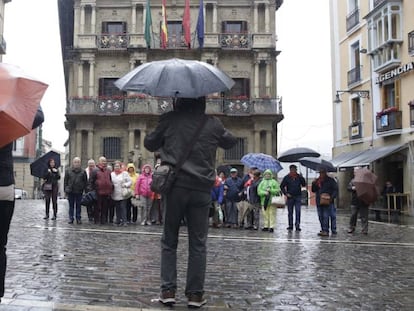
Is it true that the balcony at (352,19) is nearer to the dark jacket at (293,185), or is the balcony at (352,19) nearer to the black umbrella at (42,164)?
the dark jacket at (293,185)

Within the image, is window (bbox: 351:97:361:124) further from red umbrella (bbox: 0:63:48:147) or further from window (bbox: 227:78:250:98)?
red umbrella (bbox: 0:63:48:147)

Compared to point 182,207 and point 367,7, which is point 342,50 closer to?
point 367,7

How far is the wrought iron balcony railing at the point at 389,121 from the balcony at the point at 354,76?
3.71m

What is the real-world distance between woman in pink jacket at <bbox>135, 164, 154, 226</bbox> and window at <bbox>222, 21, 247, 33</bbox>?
23550 millimetres

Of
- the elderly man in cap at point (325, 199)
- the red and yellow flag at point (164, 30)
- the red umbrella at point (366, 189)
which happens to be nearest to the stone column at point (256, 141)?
the red and yellow flag at point (164, 30)

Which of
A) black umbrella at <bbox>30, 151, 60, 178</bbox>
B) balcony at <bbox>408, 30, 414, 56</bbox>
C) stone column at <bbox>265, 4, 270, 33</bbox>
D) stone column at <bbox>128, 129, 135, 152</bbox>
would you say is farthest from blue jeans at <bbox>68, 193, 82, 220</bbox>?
stone column at <bbox>265, 4, 270, 33</bbox>

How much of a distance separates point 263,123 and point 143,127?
797 centimetres

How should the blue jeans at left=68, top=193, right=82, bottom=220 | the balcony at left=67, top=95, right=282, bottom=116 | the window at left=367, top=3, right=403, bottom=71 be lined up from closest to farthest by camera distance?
the blue jeans at left=68, top=193, right=82, bottom=220 < the window at left=367, top=3, right=403, bottom=71 < the balcony at left=67, top=95, right=282, bottom=116

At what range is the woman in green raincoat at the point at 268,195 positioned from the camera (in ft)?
43.6

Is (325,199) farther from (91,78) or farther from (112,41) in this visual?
(112,41)

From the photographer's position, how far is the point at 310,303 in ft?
16.8

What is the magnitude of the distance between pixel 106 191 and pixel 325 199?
5.70 m

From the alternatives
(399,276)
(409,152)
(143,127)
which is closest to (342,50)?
(409,152)

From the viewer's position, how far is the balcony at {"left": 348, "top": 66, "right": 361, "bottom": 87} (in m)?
28.9
